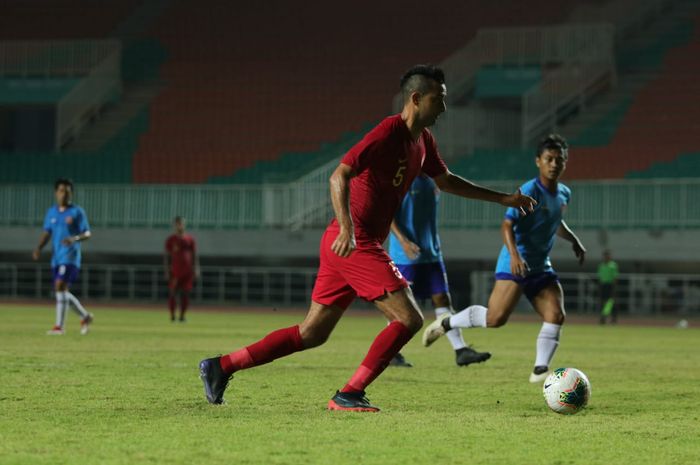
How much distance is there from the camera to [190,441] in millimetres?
7020

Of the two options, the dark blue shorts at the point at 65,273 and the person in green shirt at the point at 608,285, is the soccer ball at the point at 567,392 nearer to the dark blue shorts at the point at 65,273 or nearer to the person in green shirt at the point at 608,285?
the dark blue shorts at the point at 65,273

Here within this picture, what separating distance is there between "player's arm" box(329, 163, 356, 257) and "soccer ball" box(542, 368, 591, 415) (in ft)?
6.30

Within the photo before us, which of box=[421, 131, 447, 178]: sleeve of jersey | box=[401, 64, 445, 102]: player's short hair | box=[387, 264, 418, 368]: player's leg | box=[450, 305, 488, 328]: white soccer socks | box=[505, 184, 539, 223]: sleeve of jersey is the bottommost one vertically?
box=[450, 305, 488, 328]: white soccer socks

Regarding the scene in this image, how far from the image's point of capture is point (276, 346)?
28.1 feet

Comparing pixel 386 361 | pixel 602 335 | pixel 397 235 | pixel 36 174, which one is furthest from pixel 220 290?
pixel 386 361

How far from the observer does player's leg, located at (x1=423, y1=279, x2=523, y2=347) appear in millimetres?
11750

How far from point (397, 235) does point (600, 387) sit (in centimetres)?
262

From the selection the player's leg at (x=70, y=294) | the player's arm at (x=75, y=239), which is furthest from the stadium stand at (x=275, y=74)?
the player's arm at (x=75, y=239)

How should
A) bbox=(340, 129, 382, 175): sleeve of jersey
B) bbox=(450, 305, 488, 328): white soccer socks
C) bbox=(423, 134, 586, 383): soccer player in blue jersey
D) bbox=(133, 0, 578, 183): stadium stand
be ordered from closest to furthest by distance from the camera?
bbox=(340, 129, 382, 175): sleeve of jersey → bbox=(423, 134, 586, 383): soccer player in blue jersey → bbox=(450, 305, 488, 328): white soccer socks → bbox=(133, 0, 578, 183): stadium stand

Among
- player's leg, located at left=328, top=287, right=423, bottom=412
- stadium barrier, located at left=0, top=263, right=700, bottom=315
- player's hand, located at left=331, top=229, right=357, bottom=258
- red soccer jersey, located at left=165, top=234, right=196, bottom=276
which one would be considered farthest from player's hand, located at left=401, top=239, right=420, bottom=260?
stadium barrier, located at left=0, top=263, right=700, bottom=315

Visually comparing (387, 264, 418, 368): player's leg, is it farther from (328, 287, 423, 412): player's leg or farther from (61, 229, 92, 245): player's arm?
(61, 229, 92, 245): player's arm

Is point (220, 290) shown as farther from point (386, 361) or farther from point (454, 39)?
point (386, 361)

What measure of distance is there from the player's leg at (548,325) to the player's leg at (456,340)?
30.9 inches

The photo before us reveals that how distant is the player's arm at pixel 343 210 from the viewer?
7.83 meters
